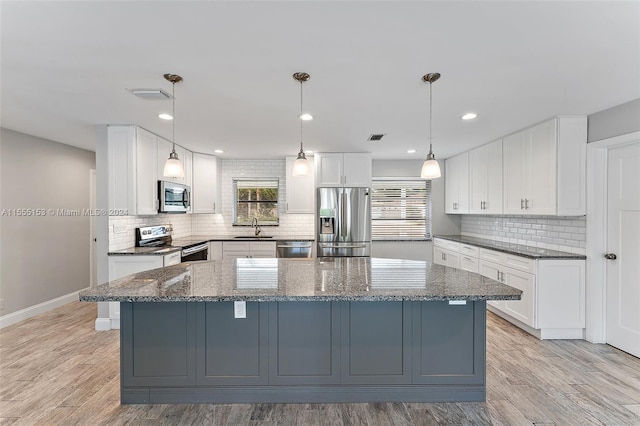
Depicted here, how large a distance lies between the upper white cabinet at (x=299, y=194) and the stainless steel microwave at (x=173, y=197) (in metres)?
1.61

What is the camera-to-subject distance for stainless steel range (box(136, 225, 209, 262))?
4.05 metres

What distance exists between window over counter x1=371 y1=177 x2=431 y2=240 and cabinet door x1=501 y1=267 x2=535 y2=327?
221cm

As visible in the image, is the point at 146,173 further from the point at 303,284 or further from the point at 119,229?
the point at 303,284

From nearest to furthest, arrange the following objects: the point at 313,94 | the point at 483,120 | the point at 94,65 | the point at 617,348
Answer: the point at 94,65 → the point at 313,94 → the point at 617,348 → the point at 483,120

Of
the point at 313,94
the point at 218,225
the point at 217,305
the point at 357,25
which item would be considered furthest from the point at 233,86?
the point at 218,225

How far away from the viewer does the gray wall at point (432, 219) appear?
223 inches

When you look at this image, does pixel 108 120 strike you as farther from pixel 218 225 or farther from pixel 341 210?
pixel 341 210

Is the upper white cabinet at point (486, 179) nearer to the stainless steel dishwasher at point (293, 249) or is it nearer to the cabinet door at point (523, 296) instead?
the cabinet door at point (523, 296)

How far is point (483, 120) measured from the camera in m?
3.36

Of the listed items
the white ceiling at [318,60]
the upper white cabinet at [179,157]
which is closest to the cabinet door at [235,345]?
the white ceiling at [318,60]

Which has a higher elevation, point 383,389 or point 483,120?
point 483,120

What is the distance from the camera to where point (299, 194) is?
530cm

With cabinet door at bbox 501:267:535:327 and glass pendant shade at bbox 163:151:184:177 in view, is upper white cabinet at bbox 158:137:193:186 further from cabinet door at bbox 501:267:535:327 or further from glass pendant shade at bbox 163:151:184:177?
cabinet door at bbox 501:267:535:327

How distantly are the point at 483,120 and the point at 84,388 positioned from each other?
4.49 metres
